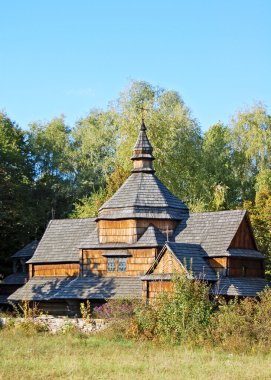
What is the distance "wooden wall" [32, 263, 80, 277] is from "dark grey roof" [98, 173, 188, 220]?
3620 millimetres

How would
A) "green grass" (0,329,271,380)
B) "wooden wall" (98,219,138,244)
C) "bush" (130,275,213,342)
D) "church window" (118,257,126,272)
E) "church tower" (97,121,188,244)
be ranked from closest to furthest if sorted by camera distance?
"green grass" (0,329,271,380) → "bush" (130,275,213,342) → "church window" (118,257,126,272) → "wooden wall" (98,219,138,244) → "church tower" (97,121,188,244)

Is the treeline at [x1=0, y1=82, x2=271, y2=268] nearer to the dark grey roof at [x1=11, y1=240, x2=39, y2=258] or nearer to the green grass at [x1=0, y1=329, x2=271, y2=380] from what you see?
the dark grey roof at [x1=11, y1=240, x2=39, y2=258]

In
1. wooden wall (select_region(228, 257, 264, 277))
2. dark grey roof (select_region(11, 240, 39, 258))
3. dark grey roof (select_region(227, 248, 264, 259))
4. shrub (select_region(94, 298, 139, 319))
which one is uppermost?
dark grey roof (select_region(11, 240, 39, 258))

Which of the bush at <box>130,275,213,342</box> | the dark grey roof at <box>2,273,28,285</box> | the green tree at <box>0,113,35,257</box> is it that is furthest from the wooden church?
the green tree at <box>0,113,35,257</box>

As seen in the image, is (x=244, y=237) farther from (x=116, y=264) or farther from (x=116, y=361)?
(x=116, y=361)

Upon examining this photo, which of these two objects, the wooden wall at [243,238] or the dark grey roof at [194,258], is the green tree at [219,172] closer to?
the wooden wall at [243,238]

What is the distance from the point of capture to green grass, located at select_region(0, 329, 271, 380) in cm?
2072

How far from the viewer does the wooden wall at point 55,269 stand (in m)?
42.4

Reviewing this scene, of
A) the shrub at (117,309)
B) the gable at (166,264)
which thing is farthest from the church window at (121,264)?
the shrub at (117,309)

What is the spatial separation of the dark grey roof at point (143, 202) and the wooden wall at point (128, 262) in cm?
206

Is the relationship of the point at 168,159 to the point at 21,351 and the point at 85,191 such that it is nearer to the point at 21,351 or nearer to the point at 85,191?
the point at 85,191

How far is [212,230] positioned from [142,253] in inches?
153

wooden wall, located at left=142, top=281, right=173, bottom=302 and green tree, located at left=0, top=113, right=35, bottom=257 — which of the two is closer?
wooden wall, located at left=142, top=281, right=173, bottom=302

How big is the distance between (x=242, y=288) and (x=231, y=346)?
1067 cm
